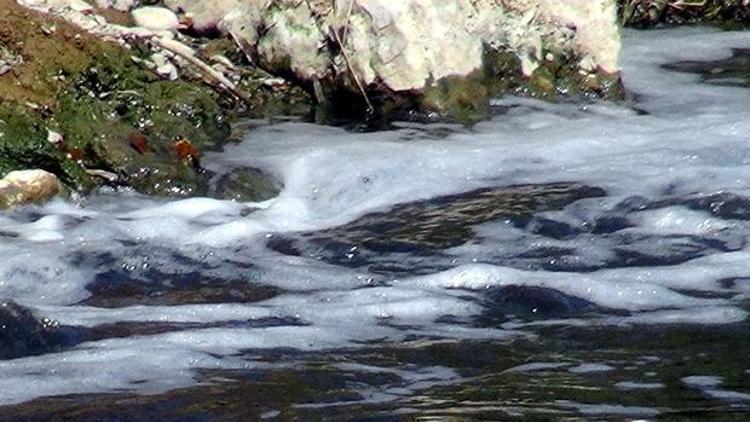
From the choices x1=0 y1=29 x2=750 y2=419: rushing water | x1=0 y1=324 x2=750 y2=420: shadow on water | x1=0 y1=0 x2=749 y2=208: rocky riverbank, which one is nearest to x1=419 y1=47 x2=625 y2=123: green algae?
x1=0 y1=0 x2=749 y2=208: rocky riverbank

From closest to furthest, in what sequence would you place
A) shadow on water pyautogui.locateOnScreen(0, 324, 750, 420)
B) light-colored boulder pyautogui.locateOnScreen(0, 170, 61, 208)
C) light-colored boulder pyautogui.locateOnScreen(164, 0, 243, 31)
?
shadow on water pyautogui.locateOnScreen(0, 324, 750, 420) → light-colored boulder pyautogui.locateOnScreen(0, 170, 61, 208) → light-colored boulder pyautogui.locateOnScreen(164, 0, 243, 31)

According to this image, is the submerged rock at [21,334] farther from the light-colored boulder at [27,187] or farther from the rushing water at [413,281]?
the light-colored boulder at [27,187]

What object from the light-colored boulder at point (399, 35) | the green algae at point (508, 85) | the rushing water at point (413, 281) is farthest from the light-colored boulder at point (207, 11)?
the green algae at point (508, 85)

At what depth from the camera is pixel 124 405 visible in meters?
3.88

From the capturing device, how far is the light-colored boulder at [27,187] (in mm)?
6359

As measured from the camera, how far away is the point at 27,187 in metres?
6.41

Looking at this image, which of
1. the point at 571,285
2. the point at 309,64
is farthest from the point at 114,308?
the point at 309,64

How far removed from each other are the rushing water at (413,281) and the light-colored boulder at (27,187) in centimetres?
7

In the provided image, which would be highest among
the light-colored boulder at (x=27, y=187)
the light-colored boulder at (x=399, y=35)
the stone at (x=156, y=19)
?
the stone at (x=156, y=19)

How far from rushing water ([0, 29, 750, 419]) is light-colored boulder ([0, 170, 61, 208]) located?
73 millimetres

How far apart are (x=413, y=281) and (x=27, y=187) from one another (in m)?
1.87

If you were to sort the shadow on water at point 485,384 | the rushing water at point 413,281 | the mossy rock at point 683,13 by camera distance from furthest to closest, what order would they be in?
the mossy rock at point 683,13, the rushing water at point 413,281, the shadow on water at point 485,384

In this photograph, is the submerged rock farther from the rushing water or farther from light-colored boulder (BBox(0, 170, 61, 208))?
light-colored boulder (BBox(0, 170, 61, 208))

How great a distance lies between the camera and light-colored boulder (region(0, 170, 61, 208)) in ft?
20.9
